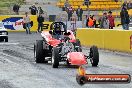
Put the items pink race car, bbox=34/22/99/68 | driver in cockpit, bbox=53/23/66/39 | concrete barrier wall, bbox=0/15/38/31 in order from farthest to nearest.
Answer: concrete barrier wall, bbox=0/15/38/31
driver in cockpit, bbox=53/23/66/39
pink race car, bbox=34/22/99/68

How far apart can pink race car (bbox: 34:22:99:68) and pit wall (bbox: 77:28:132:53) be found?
216 inches

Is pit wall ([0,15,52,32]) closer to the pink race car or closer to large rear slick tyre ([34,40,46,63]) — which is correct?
the pink race car

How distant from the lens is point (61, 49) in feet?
56.5

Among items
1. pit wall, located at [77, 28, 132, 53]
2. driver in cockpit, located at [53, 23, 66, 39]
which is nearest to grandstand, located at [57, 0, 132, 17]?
pit wall, located at [77, 28, 132, 53]

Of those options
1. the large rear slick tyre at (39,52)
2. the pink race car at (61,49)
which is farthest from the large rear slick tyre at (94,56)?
the large rear slick tyre at (39,52)

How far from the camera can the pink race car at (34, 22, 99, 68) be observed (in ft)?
53.1

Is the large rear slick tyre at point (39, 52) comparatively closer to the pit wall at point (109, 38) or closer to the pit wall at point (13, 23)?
the pit wall at point (109, 38)

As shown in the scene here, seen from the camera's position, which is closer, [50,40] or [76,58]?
[76,58]

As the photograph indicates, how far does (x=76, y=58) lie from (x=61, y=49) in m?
1.43

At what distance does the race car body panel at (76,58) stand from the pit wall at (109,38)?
23.9 ft

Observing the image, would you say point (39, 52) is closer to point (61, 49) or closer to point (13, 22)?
point (61, 49)

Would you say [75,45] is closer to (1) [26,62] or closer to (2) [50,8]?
(1) [26,62]

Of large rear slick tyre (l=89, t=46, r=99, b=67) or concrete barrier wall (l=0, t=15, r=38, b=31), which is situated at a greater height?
large rear slick tyre (l=89, t=46, r=99, b=67)

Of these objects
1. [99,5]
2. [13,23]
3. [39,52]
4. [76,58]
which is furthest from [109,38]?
[99,5]
